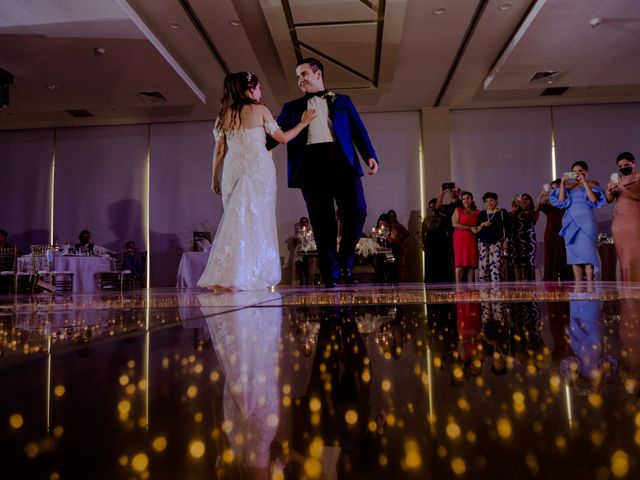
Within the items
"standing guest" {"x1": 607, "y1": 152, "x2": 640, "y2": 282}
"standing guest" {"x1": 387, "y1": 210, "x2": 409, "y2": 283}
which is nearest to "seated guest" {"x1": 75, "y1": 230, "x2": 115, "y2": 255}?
"standing guest" {"x1": 387, "y1": 210, "x2": 409, "y2": 283}

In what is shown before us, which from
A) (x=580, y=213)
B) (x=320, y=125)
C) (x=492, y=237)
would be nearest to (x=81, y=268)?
(x=320, y=125)

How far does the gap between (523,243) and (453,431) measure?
6754mm

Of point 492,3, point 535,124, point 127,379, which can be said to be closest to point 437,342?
point 127,379

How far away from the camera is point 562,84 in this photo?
7.22 m

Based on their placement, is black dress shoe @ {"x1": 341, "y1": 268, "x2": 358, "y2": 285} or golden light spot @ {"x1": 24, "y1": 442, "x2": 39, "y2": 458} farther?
A: black dress shoe @ {"x1": 341, "y1": 268, "x2": 358, "y2": 285}

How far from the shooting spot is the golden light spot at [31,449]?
0.18 meters

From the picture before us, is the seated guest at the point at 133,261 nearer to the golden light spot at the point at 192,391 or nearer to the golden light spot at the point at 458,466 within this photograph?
the golden light spot at the point at 192,391

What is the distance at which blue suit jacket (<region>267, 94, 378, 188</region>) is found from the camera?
289cm

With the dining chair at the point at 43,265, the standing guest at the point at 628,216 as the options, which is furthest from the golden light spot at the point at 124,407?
the dining chair at the point at 43,265

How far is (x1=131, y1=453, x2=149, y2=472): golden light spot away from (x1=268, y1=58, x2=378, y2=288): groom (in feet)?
8.98

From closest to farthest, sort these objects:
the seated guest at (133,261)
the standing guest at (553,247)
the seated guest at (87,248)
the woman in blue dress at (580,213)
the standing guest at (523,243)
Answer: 1. the woman in blue dress at (580,213)
2. the standing guest at (553,247)
3. the standing guest at (523,243)
4. the seated guest at (87,248)
5. the seated guest at (133,261)

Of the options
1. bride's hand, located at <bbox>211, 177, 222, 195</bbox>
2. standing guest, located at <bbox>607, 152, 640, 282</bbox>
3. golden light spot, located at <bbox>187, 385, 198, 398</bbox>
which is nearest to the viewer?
golden light spot, located at <bbox>187, 385, 198, 398</bbox>

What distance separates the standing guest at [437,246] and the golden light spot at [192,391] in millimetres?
6167

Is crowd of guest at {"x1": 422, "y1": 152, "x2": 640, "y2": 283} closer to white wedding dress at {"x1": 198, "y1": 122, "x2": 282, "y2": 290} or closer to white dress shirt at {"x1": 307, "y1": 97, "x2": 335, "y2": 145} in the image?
white dress shirt at {"x1": 307, "y1": 97, "x2": 335, "y2": 145}
